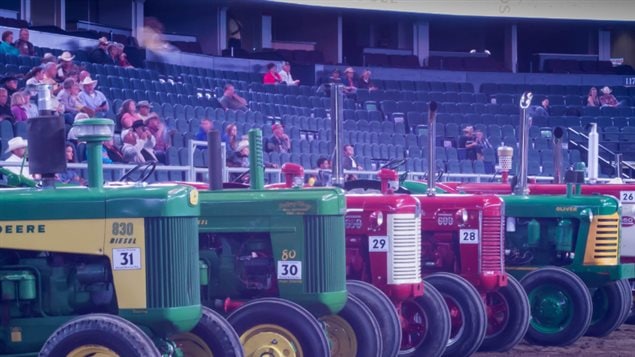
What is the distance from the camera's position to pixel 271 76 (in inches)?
1015

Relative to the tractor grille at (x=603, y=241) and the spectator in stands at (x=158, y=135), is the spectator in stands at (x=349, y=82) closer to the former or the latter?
the spectator in stands at (x=158, y=135)

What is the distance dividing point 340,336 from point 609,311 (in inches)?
182

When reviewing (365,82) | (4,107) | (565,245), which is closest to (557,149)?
(565,245)

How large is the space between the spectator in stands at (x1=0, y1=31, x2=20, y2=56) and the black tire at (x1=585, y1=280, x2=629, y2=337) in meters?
9.14

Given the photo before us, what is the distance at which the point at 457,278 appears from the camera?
34.8 ft

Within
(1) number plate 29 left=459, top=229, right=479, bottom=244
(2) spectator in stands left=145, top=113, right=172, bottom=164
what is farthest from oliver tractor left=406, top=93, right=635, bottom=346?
(2) spectator in stands left=145, top=113, right=172, bottom=164

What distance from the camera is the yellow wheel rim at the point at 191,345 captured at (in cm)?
746

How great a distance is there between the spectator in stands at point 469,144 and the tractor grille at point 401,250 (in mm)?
12973

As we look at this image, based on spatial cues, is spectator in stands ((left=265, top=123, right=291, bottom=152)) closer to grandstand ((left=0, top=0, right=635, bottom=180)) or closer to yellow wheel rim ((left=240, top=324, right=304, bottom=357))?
grandstand ((left=0, top=0, right=635, bottom=180))

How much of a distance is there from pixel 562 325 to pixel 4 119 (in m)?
6.16

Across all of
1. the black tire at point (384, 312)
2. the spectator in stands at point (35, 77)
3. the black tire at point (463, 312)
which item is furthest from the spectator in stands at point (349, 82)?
the black tire at point (384, 312)

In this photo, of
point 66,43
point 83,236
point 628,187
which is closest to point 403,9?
point 66,43

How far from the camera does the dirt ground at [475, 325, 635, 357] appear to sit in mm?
11289

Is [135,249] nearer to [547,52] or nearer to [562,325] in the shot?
[562,325]
